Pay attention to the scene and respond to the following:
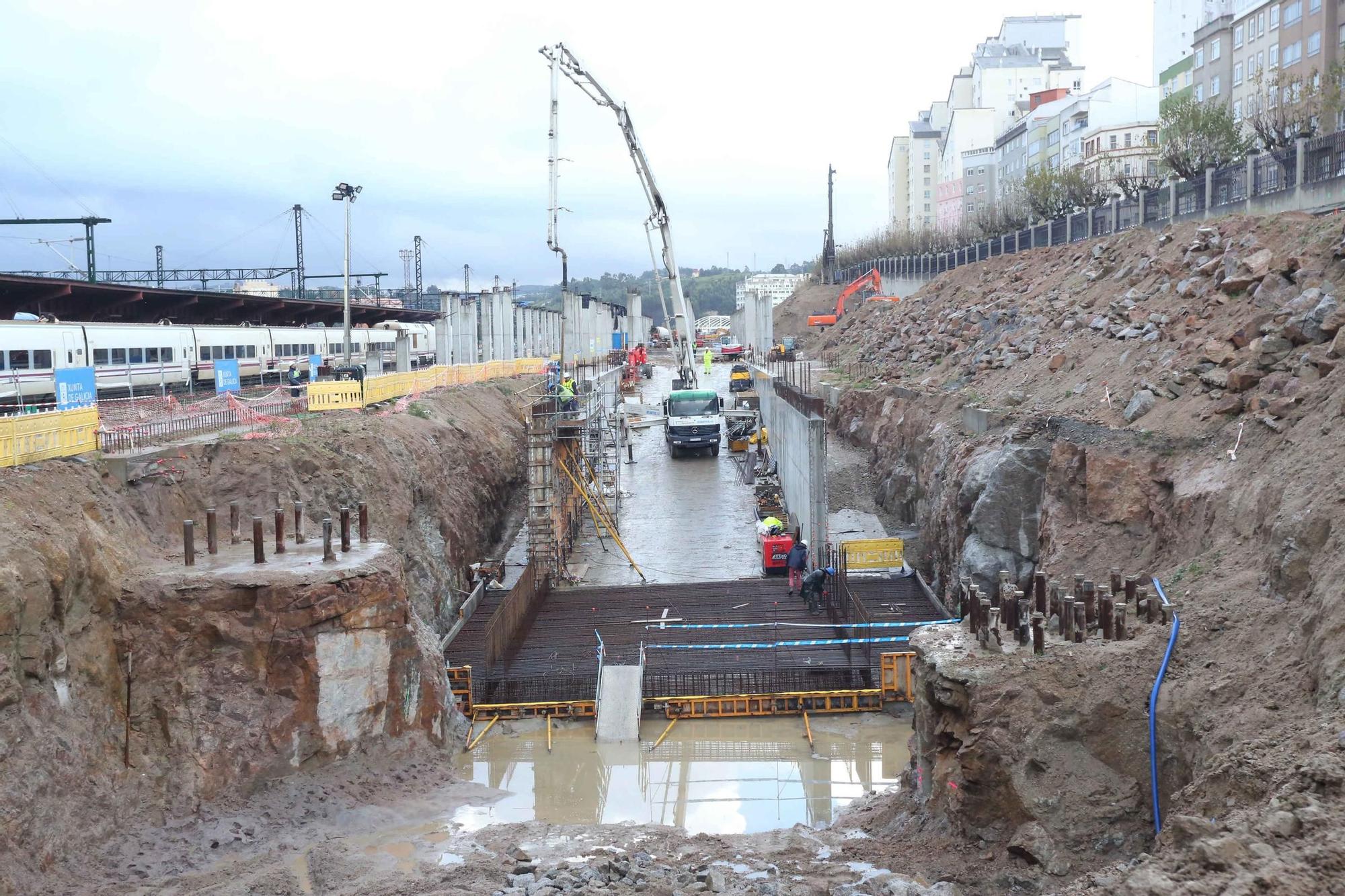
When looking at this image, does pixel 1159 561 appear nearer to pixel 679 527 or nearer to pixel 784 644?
pixel 784 644

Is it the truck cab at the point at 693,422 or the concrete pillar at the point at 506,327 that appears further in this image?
the concrete pillar at the point at 506,327

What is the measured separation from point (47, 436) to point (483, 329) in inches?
1527

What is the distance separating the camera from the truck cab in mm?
45281

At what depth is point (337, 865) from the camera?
12.5m

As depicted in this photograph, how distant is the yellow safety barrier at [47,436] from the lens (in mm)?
15248

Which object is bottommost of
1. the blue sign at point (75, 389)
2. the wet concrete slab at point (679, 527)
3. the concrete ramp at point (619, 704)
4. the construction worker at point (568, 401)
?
the concrete ramp at point (619, 704)

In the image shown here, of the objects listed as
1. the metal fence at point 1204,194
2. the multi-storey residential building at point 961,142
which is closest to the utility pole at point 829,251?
the multi-storey residential building at point 961,142

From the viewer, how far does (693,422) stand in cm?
4531

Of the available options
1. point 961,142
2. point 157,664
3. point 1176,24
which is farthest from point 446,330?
point 961,142

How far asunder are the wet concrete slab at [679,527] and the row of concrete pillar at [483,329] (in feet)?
29.4

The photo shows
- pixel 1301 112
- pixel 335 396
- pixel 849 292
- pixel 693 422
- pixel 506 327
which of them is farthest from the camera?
pixel 849 292

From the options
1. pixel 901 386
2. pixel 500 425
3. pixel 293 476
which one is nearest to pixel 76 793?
pixel 293 476

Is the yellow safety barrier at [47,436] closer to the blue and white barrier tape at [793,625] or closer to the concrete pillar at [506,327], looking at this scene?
the blue and white barrier tape at [793,625]

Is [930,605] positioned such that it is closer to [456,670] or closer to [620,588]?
[620,588]
